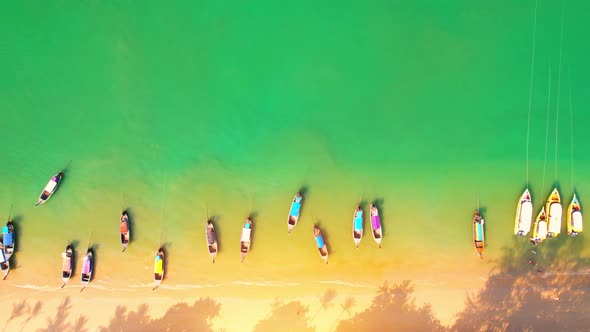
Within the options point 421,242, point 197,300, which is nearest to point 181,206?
point 197,300

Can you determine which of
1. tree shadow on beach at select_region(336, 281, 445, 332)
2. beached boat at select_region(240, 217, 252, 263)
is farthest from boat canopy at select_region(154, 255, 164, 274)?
tree shadow on beach at select_region(336, 281, 445, 332)

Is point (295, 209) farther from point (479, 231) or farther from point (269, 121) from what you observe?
point (479, 231)

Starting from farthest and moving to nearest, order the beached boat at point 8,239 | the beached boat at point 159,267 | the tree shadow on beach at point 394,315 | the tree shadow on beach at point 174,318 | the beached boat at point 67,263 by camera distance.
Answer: the tree shadow on beach at point 394,315
the tree shadow on beach at point 174,318
the beached boat at point 159,267
the beached boat at point 67,263
the beached boat at point 8,239

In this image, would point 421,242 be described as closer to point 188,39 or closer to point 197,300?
point 197,300

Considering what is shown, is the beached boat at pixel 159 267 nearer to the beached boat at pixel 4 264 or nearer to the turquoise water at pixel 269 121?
the turquoise water at pixel 269 121

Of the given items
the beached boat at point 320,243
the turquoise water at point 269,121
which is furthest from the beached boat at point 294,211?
the beached boat at point 320,243
